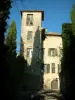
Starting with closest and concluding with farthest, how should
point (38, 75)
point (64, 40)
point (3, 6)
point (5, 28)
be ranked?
point (3, 6)
point (5, 28)
point (64, 40)
point (38, 75)

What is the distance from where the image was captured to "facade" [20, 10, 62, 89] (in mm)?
50062

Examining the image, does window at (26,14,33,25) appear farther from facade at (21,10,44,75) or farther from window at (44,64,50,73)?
window at (44,64,50,73)

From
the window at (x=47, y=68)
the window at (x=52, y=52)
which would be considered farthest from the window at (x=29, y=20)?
the window at (x=47, y=68)

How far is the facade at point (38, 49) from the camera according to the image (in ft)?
164

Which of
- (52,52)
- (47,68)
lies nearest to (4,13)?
(47,68)

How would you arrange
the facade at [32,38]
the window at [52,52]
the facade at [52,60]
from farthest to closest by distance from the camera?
the window at [52,52]
the facade at [52,60]
the facade at [32,38]

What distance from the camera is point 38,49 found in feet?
165

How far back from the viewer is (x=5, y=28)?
18.4 meters

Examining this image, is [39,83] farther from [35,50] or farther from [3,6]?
[3,6]

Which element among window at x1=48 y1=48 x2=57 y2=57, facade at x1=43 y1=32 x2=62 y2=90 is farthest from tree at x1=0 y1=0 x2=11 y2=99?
window at x1=48 y1=48 x2=57 y2=57

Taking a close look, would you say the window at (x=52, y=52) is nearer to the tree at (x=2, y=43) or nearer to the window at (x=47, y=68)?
the window at (x=47, y=68)

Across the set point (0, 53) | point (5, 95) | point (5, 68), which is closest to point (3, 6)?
point (0, 53)

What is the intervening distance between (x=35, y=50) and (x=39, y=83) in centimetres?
637

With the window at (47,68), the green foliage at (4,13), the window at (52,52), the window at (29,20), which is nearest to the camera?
the green foliage at (4,13)
